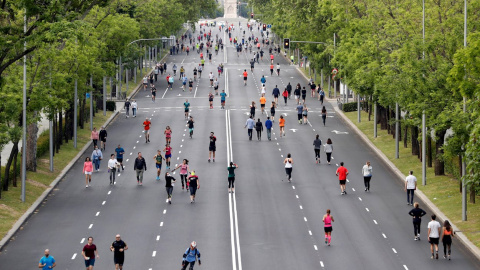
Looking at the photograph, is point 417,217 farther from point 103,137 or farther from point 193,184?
point 103,137

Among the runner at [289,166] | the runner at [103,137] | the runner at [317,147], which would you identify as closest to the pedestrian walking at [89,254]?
the runner at [289,166]

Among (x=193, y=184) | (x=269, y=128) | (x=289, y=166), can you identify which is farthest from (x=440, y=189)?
(x=269, y=128)

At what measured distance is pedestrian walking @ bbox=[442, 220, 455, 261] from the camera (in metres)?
32.3

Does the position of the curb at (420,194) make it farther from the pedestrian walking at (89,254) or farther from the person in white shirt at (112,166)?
the person in white shirt at (112,166)

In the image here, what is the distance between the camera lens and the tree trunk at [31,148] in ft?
158

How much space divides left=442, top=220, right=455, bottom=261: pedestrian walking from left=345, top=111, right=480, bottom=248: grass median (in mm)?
1789

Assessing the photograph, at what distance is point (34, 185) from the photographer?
4525cm

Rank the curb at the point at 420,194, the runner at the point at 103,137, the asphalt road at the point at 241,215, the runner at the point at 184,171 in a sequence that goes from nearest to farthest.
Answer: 1. the asphalt road at the point at 241,215
2. the curb at the point at 420,194
3. the runner at the point at 184,171
4. the runner at the point at 103,137

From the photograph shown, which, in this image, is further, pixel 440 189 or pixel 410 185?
pixel 440 189

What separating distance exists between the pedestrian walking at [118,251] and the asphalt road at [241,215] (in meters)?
1.15

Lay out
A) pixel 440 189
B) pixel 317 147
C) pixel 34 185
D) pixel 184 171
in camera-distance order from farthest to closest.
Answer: pixel 317 147, pixel 34 185, pixel 440 189, pixel 184 171

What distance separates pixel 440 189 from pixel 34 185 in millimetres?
17555

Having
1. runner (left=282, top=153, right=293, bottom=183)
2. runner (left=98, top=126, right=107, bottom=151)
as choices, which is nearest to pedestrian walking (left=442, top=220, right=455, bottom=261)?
runner (left=282, top=153, right=293, bottom=183)

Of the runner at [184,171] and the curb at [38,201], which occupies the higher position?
the runner at [184,171]
